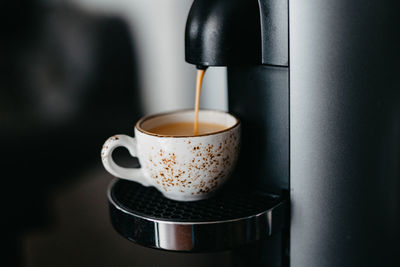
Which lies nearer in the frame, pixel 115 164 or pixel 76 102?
pixel 115 164


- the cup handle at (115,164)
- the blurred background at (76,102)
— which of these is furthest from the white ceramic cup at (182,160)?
the blurred background at (76,102)

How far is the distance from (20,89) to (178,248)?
1.26ft

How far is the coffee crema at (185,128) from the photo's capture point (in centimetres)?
50

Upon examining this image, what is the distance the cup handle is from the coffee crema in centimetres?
3

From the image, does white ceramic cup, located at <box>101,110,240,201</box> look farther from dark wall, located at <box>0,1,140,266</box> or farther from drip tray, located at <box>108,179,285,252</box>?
dark wall, located at <box>0,1,140,266</box>

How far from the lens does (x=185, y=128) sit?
0.52m

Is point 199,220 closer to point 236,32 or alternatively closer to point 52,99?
point 236,32

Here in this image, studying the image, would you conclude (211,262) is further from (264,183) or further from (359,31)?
(359,31)

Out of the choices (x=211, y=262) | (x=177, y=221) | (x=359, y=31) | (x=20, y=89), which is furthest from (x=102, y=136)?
(x=359, y=31)

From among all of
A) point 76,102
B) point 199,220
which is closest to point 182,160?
point 199,220

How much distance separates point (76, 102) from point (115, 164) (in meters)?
0.26

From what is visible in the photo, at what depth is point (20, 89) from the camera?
27.1 inches

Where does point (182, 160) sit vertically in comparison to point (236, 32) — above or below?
below

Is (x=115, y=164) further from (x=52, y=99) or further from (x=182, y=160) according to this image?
(x=52, y=99)
